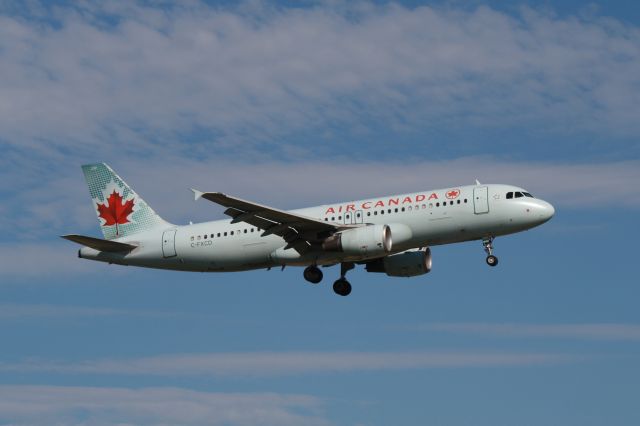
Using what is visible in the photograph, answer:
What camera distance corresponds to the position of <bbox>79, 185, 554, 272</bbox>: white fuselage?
160 feet

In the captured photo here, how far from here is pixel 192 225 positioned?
54312 mm

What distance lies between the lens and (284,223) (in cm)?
4944

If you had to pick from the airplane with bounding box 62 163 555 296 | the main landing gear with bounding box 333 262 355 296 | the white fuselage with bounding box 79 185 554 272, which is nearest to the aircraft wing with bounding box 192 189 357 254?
the airplane with bounding box 62 163 555 296

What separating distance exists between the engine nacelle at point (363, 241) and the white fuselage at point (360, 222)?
508mm

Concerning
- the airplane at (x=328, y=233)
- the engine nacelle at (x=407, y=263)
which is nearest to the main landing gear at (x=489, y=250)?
the airplane at (x=328, y=233)

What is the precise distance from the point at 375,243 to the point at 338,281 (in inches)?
267

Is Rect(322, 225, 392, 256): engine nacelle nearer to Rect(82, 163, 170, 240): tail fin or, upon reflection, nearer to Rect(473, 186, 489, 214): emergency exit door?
Rect(473, 186, 489, 214): emergency exit door

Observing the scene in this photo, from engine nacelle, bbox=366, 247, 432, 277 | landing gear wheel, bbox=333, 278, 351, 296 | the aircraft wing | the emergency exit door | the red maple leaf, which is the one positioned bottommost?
landing gear wheel, bbox=333, 278, 351, 296

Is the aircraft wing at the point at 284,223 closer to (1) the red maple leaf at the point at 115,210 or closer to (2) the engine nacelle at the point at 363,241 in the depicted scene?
(2) the engine nacelle at the point at 363,241

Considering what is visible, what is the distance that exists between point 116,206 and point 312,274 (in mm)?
12130

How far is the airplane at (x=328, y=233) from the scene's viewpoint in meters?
48.7

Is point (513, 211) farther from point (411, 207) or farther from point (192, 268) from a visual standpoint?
point (192, 268)

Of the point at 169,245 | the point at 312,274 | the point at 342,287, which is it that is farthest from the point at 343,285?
the point at 169,245

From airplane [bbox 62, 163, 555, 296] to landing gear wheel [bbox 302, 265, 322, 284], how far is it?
48mm
